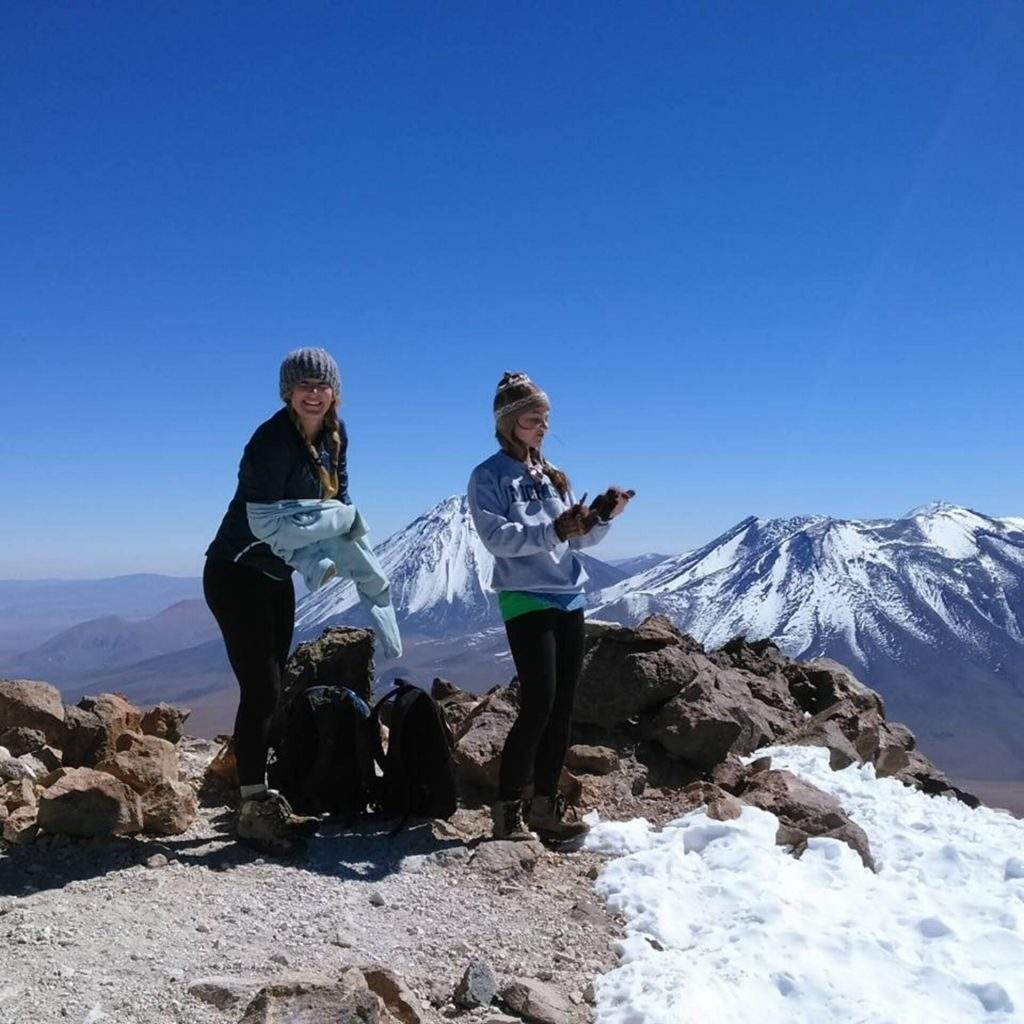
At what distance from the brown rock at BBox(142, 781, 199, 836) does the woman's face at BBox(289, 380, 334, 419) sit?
2345 millimetres

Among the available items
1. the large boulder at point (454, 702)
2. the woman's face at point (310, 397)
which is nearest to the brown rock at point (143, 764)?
the large boulder at point (454, 702)

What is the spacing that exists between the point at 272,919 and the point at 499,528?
86.6 inches

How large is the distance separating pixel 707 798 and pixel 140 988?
407cm

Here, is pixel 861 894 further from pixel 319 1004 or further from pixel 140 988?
pixel 140 988

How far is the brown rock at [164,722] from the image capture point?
7578 millimetres

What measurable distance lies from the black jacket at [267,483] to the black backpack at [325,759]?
1.16 meters

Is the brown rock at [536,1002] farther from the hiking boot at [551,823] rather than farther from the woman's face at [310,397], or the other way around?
the woman's face at [310,397]

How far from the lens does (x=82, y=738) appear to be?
6750 millimetres

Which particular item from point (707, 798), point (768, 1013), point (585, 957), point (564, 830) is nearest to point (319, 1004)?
point (585, 957)

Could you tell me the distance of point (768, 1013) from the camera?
3.78 meters

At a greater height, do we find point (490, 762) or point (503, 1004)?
point (490, 762)

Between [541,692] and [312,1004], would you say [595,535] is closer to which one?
[541,692]

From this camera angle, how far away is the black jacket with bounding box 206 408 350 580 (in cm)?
468

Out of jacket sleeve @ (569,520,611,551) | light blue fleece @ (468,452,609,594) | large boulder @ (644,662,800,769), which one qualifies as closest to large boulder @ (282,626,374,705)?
large boulder @ (644,662,800,769)
